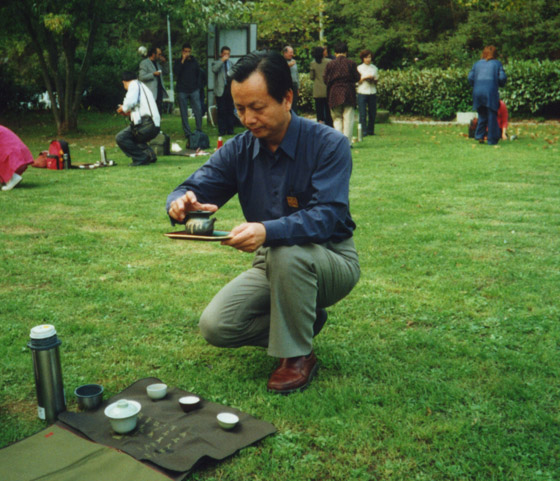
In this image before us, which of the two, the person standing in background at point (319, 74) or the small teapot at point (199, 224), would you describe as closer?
the small teapot at point (199, 224)

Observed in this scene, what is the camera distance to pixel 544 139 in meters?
13.4

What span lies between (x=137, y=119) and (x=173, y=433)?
851 centimetres

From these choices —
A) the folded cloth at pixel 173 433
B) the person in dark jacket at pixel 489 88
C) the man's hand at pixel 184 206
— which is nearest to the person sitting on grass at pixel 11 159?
the man's hand at pixel 184 206

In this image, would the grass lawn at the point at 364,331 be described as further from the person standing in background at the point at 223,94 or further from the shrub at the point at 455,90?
the shrub at the point at 455,90

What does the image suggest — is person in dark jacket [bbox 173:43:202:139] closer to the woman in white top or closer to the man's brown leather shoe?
the woman in white top

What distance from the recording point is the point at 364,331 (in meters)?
3.80

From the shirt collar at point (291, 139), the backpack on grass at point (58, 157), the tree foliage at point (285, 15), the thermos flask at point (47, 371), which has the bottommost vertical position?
the thermos flask at point (47, 371)

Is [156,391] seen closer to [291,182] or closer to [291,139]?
[291,182]

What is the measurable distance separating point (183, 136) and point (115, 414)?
13.7 meters

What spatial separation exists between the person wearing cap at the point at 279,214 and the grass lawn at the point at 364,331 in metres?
0.27

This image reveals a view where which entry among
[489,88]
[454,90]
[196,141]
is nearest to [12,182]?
[196,141]

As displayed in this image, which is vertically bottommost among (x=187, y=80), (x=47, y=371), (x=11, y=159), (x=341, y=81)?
(x=47, y=371)

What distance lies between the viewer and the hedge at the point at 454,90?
723 inches

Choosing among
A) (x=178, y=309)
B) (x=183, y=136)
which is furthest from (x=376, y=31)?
(x=178, y=309)
